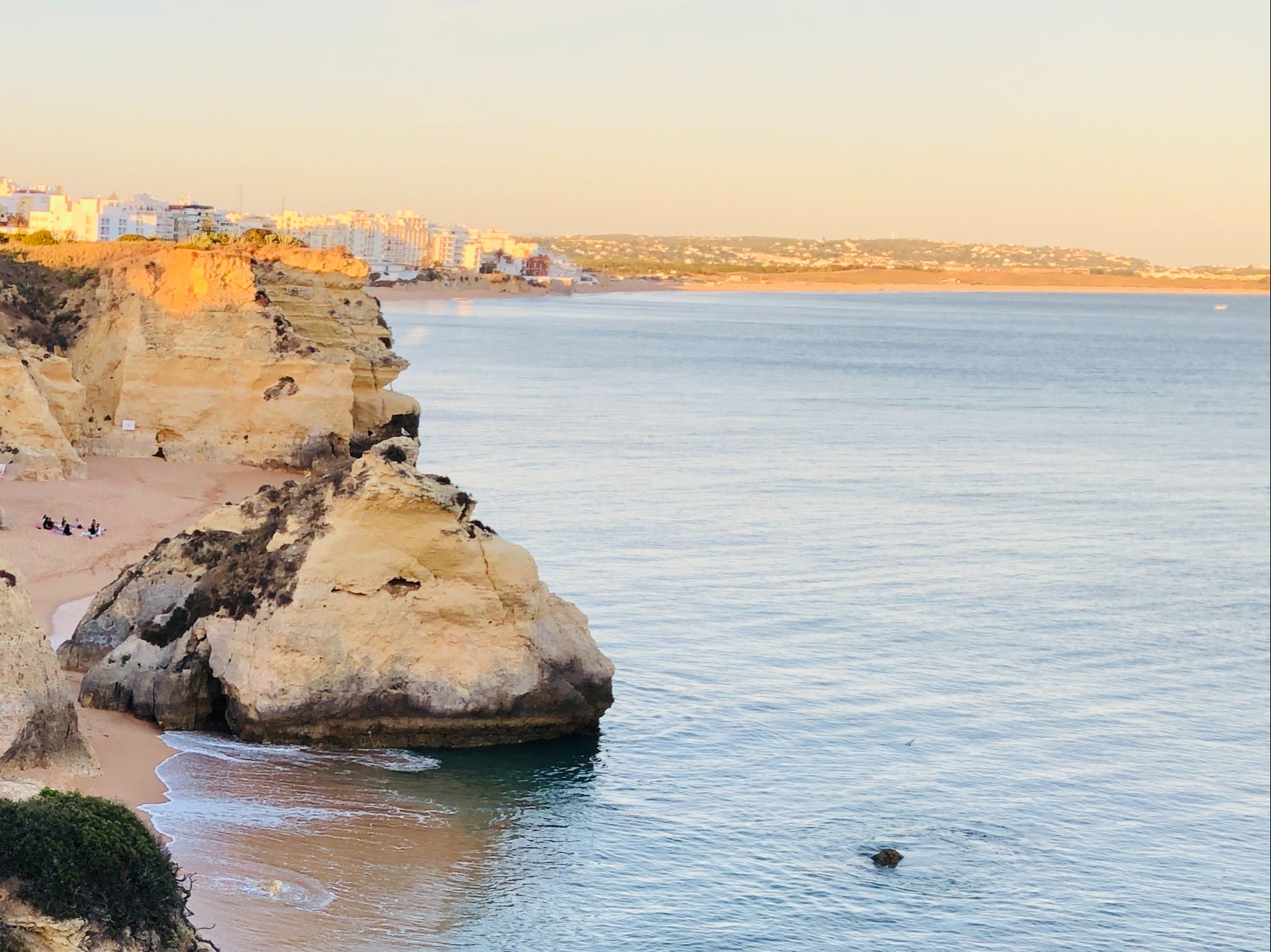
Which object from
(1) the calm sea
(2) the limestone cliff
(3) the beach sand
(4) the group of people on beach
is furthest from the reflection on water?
(2) the limestone cliff

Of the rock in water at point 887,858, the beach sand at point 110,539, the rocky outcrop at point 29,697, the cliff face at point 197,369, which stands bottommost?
the rock in water at point 887,858

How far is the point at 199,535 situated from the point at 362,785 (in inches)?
246

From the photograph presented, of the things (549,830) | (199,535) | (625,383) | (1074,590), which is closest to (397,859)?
(549,830)

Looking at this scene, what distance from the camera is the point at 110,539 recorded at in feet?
106

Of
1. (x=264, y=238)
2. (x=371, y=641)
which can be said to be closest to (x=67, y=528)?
(x=371, y=641)

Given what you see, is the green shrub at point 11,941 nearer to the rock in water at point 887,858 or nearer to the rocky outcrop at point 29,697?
the rocky outcrop at point 29,697

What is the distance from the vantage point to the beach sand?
19.0 meters

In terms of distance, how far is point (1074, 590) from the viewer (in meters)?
34.9

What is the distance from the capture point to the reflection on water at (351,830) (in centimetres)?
1560

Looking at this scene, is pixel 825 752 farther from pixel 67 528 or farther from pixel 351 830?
pixel 67 528

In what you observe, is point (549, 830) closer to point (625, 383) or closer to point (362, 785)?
point (362, 785)

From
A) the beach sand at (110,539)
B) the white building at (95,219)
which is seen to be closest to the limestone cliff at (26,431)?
the beach sand at (110,539)

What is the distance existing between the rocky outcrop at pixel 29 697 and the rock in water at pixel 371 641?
3249 mm

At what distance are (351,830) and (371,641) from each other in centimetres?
377
